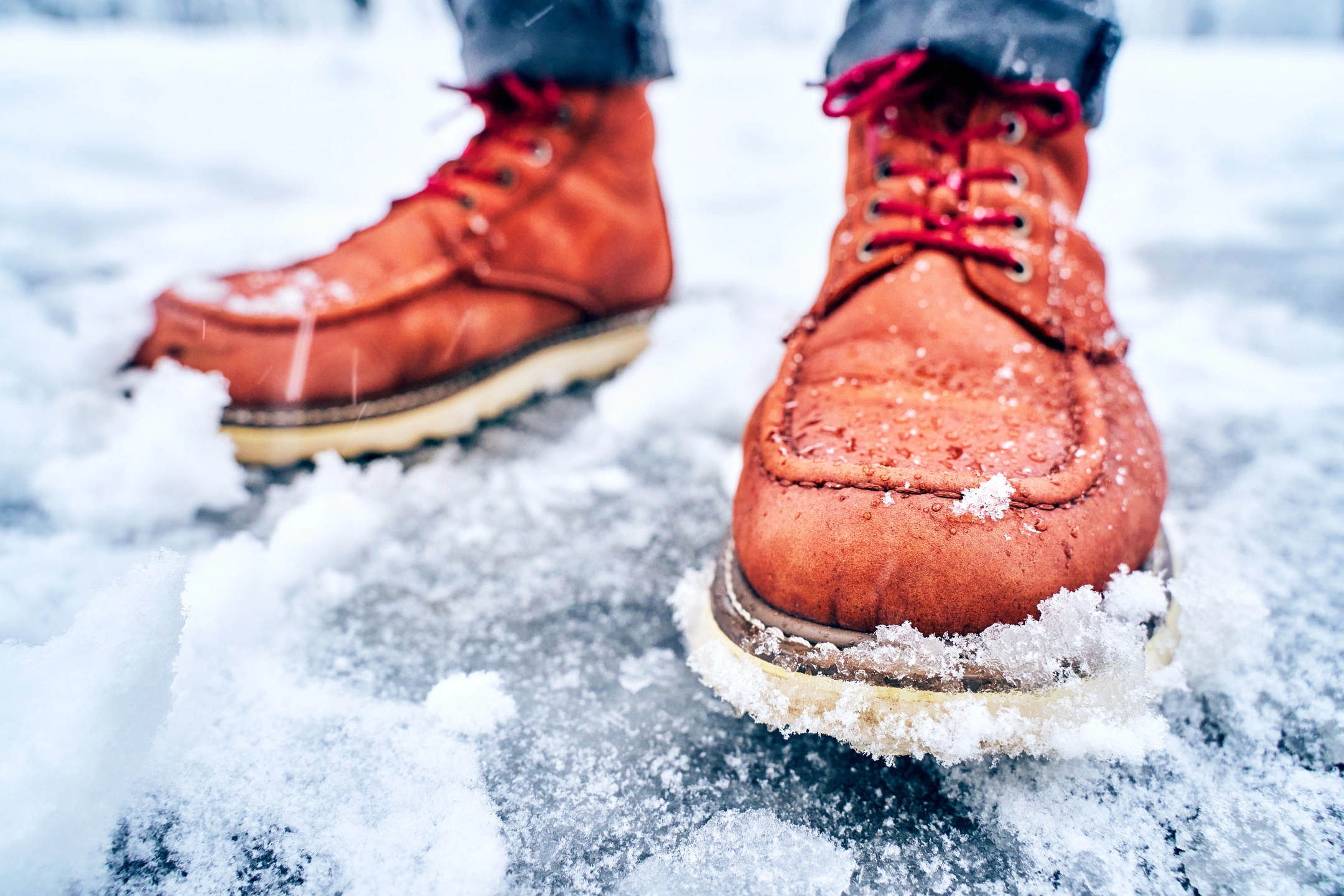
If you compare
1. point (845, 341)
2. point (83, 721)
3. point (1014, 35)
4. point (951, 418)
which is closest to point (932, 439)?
point (951, 418)

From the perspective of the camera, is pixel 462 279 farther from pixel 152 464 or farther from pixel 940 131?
pixel 940 131

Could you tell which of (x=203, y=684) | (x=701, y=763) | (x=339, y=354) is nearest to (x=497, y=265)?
(x=339, y=354)

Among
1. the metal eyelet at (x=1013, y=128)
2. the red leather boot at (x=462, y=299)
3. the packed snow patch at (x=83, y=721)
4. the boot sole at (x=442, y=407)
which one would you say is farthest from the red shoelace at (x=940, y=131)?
the packed snow patch at (x=83, y=721)

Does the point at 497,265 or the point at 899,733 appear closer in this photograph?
the point at 899,733

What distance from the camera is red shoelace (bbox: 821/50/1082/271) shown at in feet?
2.92

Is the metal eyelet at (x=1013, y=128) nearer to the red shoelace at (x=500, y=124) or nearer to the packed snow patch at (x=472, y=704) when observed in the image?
the red shoelace at (x=500, y=124)

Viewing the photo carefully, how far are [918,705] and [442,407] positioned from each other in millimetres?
837

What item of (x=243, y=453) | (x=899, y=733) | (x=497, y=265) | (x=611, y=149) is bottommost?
(x=243, y=453)

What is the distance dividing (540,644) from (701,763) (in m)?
0.22

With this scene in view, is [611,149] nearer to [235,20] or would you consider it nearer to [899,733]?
A: [899,733]

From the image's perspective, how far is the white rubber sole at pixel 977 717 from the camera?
0.59 meters

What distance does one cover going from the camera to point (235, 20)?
437cm

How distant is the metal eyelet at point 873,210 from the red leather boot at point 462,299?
508 millimetres

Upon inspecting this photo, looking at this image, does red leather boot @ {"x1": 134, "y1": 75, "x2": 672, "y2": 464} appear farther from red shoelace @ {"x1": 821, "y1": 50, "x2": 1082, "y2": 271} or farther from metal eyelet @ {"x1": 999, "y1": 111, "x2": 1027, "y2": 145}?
metal eyelet @ {"x1": 999, "y1": 111, "x2": 1027, "y2": 145}
